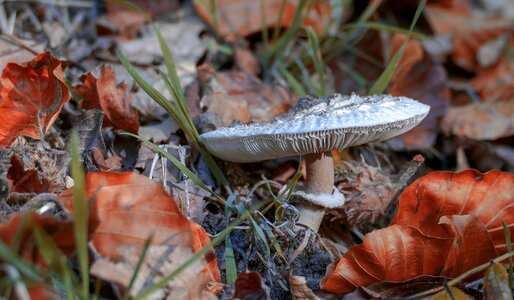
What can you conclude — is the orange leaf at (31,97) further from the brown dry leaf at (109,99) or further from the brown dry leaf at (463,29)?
the brown dry leaf at (463,29)

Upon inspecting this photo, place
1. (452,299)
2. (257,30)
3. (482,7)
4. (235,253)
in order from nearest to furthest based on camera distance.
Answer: (452,299) → (235,253) → (257,30) → (482,7)

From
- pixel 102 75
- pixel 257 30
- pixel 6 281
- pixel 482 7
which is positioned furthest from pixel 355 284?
pixel 482 7

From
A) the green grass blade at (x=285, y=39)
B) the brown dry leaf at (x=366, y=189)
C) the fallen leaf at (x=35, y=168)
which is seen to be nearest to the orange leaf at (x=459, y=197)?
the brown dry leaf at (x=366, y=189)

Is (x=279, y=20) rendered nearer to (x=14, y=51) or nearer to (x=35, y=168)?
(x=14, y=51)

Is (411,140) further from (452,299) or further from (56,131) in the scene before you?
(56,131)

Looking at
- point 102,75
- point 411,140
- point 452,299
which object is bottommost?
point 411,140

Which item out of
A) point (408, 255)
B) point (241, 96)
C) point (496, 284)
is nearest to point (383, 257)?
point (408, 255)
